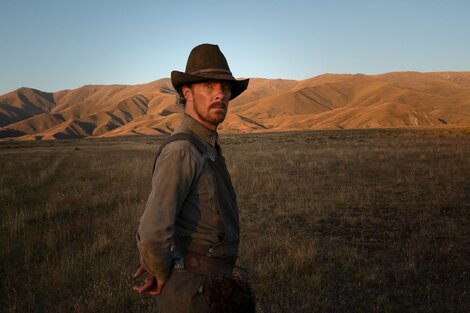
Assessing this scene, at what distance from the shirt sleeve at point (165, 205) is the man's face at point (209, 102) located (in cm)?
37

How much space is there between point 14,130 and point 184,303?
191 m

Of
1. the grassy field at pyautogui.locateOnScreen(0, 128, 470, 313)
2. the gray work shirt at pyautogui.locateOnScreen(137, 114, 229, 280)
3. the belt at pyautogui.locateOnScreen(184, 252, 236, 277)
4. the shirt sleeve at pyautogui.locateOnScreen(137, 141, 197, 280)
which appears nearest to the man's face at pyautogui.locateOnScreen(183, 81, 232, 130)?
the gray work shirt at pyautogui.locateOnScreen(137, 114, 229, 280)

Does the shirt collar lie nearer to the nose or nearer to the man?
the man

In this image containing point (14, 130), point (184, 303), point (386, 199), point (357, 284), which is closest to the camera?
point (184, 303)

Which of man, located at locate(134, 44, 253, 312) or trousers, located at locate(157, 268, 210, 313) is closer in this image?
man, located at locate(134, 44, 253, 312)

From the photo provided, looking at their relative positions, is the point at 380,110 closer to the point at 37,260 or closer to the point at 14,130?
the point at 37,260

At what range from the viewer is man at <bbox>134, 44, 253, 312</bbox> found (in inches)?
71.7

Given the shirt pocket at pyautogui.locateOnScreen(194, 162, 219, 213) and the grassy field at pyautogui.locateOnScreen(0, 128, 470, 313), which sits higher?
the shirt pocket at pyautogui.locateOnScreen(194, 162, 219, 213)

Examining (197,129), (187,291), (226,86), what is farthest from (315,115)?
(187,291)

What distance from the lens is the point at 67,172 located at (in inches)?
700

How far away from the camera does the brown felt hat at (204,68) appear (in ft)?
7.13

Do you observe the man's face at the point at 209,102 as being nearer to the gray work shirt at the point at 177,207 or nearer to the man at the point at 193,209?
the man at the point at 193,209

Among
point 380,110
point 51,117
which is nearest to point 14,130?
point 51,117

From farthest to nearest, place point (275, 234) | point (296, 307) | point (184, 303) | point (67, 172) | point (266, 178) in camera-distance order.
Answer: point (67, 172) → point (266, 178) → point (275, 234) → point (296, 307) → point (184, 303)
